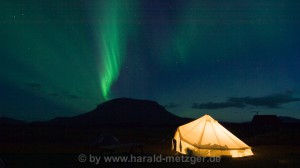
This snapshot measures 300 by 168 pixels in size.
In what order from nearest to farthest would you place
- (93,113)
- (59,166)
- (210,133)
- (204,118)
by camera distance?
(59,166) < (210,133) < (204,118) < (93,113)

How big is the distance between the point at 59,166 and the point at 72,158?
2.19 metres

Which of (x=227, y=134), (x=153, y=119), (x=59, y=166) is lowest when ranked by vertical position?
(x=59, y=166)

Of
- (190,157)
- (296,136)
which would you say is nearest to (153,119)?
(296,136)

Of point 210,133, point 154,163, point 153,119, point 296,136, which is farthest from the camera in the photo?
point 153,119

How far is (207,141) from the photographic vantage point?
1730 cm

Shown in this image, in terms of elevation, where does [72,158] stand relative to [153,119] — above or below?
below

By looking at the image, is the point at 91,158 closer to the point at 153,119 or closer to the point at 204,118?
the point at 204,118

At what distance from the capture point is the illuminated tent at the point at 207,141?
16812mm

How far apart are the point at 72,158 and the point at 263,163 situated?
9523 mm

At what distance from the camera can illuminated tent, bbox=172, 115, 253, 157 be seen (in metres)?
16.8

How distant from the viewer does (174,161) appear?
47.3 ft

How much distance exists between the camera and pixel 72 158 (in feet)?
48.9

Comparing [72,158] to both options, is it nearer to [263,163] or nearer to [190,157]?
[190,157]

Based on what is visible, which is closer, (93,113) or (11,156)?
(11,156)
